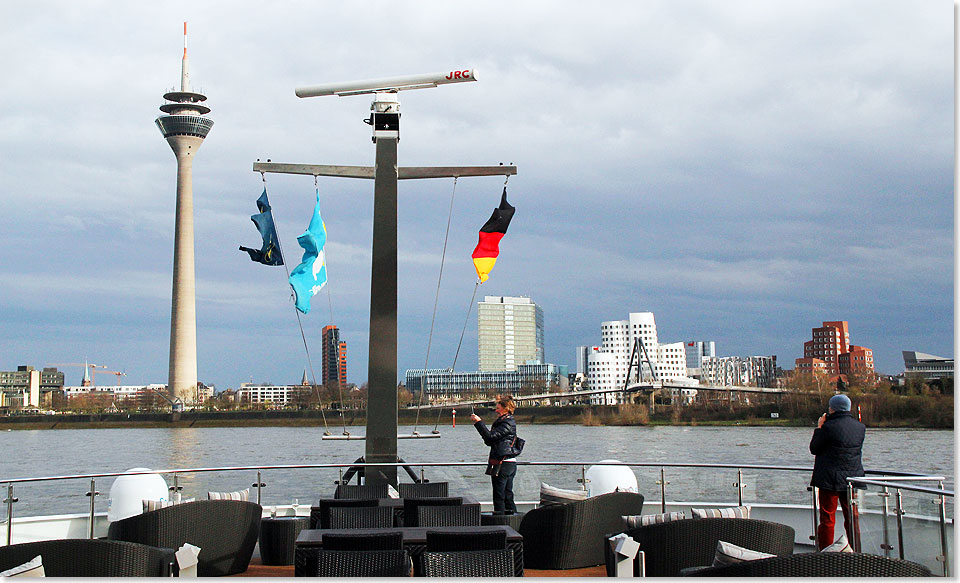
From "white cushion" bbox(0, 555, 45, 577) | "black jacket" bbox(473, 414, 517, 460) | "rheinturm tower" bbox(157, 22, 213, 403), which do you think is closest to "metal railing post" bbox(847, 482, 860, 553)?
"black jacket" bbox(473, 414, 517, 460)

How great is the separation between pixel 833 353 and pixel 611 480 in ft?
309

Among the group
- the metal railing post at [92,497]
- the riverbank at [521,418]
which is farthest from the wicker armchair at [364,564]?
the riverbank at [521,418]

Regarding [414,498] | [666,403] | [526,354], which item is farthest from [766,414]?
[414,498]

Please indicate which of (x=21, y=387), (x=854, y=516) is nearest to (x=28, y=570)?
(x=854, y=516)

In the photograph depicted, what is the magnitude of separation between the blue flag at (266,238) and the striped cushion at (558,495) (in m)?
4.37

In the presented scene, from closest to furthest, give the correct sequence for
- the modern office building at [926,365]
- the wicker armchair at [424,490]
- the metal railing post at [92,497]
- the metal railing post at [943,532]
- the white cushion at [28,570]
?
the white cushion at [28,570] < the metal railing post at [943,532] < the metal railing post at [92,497] < the wicker armchair at [424,490] < the modern office building at [926,365]

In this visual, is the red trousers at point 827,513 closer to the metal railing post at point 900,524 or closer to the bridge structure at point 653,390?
the metal railing post at point 900,524

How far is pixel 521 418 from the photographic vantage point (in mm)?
75500

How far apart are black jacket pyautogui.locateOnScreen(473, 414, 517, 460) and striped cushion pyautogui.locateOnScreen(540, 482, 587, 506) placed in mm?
535

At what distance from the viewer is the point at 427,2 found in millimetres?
6961

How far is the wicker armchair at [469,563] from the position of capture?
483cm

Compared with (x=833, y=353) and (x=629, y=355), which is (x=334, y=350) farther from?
(x=629, y=355)

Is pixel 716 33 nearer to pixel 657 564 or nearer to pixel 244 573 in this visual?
pixel 657 564

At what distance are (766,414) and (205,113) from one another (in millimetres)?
95072
